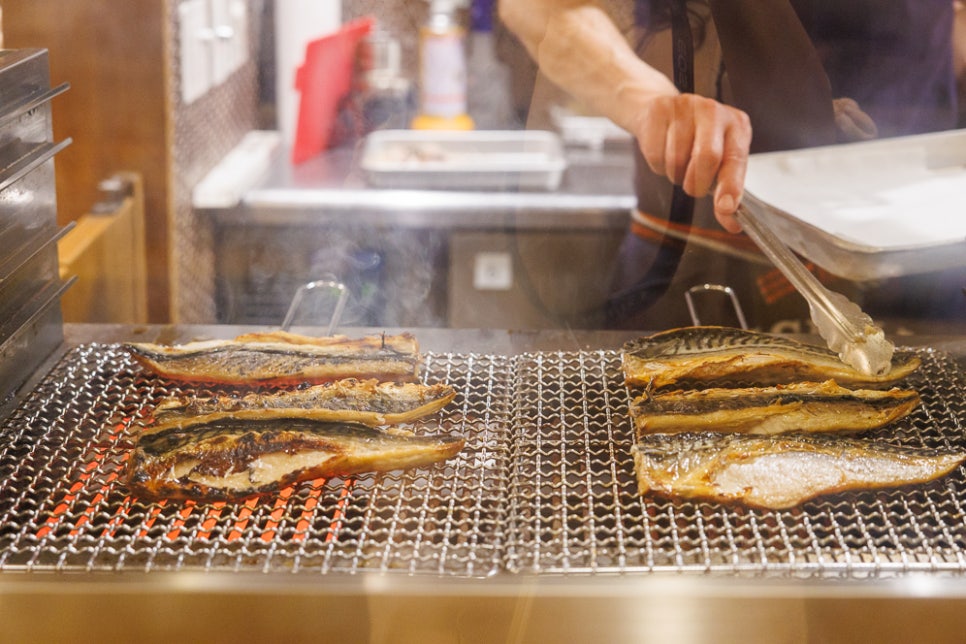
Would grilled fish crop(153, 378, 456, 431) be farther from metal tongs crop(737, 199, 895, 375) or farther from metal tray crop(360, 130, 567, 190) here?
metal tray crop(360, 130, 567, 190)

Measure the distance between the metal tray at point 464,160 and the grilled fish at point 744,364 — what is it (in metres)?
1.60

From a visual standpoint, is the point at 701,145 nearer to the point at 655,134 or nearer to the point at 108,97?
the point at 655,134

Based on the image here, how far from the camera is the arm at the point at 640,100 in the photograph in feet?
6.35

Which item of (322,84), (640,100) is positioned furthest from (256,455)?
(322,84)

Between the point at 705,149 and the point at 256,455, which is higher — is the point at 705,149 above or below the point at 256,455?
above

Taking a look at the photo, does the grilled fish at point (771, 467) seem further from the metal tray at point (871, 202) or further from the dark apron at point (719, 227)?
the dark apron at point (719, 227)

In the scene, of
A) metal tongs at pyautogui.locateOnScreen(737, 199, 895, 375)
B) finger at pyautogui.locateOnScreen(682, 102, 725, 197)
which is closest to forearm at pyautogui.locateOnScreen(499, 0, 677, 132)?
finger at pyautogui.locateOnScreen(682, 102, 725, 197)

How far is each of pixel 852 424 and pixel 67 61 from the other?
2466 mm

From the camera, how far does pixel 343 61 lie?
3.90 meters

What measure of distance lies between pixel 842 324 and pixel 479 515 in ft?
2.55

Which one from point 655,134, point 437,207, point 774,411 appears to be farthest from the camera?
point 437,207

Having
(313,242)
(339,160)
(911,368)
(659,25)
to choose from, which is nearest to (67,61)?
(313,242)

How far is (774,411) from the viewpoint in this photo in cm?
161

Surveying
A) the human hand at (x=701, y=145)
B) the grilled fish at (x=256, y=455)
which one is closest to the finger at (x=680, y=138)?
the human hand at (x=701, y=145)
